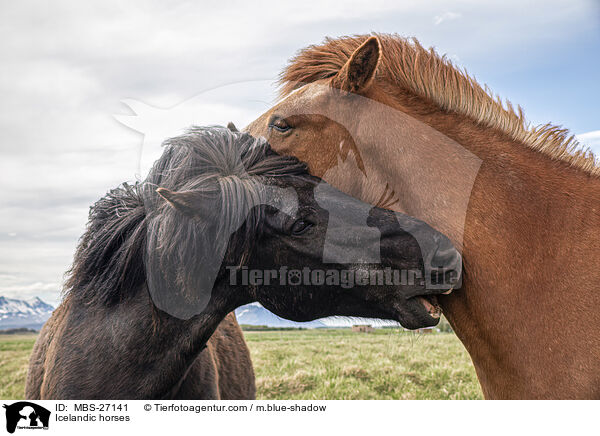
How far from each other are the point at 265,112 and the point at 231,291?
123cm

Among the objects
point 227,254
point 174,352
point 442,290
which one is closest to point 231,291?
point 227,254

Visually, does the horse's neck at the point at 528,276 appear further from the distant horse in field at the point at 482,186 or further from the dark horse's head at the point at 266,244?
the dark horse's head at the point at 266,244

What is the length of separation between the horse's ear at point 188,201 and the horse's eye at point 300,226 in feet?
1.66

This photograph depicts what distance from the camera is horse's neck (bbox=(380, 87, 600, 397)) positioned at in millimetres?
2586

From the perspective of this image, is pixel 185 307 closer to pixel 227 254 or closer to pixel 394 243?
pixel 227 254

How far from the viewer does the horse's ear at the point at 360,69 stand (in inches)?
110

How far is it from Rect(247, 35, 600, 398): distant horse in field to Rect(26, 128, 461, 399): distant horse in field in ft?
0.54

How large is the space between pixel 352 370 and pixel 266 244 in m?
3.40

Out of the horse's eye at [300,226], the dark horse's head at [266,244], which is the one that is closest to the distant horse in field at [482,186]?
the dark horse's head at [266,244]

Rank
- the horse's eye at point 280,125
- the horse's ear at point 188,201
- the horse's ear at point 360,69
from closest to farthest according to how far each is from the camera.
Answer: the horse's ear at point 188,201 < the horse's ear at point 360,69 < the horse's eye at point 280,125

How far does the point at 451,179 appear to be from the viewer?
2793 mm
